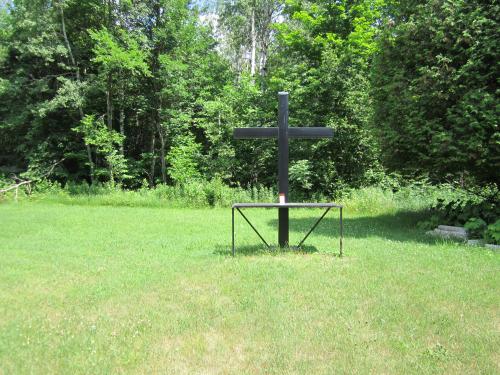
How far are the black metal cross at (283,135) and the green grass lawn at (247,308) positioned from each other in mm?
711

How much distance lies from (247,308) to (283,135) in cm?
383

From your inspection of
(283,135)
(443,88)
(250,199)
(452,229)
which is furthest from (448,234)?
(250,199)

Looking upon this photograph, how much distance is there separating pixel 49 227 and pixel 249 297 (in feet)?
28.0

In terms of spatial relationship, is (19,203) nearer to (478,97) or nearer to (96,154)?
(96,154)

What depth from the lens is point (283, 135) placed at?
7598 mm

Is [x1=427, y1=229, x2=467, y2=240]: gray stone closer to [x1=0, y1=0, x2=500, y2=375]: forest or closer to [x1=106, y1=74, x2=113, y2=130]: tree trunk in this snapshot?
[x1=0, y1=0, x2=500, y2=375]: forest

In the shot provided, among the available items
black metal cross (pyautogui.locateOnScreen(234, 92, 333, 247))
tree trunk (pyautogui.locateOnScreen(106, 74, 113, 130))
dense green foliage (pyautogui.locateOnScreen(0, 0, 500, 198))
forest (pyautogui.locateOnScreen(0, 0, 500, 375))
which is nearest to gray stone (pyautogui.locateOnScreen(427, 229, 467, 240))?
forest (pyautogui.locateOnScreen(0, 0, 500, 375))

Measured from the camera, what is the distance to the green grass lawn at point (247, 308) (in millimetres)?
3496

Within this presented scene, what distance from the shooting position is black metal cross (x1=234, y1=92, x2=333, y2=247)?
757 cm

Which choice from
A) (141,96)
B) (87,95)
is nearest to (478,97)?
(141,96)

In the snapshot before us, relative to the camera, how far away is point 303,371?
3.28m

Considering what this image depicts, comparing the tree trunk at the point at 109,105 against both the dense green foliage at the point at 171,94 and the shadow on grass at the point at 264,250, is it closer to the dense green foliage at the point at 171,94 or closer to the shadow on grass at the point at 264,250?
the dense green foliage at the point at 171,94

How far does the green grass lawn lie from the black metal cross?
0.71 metres

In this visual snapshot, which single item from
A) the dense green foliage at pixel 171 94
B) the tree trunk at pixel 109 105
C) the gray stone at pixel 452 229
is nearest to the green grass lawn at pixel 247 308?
the gray stone at pixel 452 229
